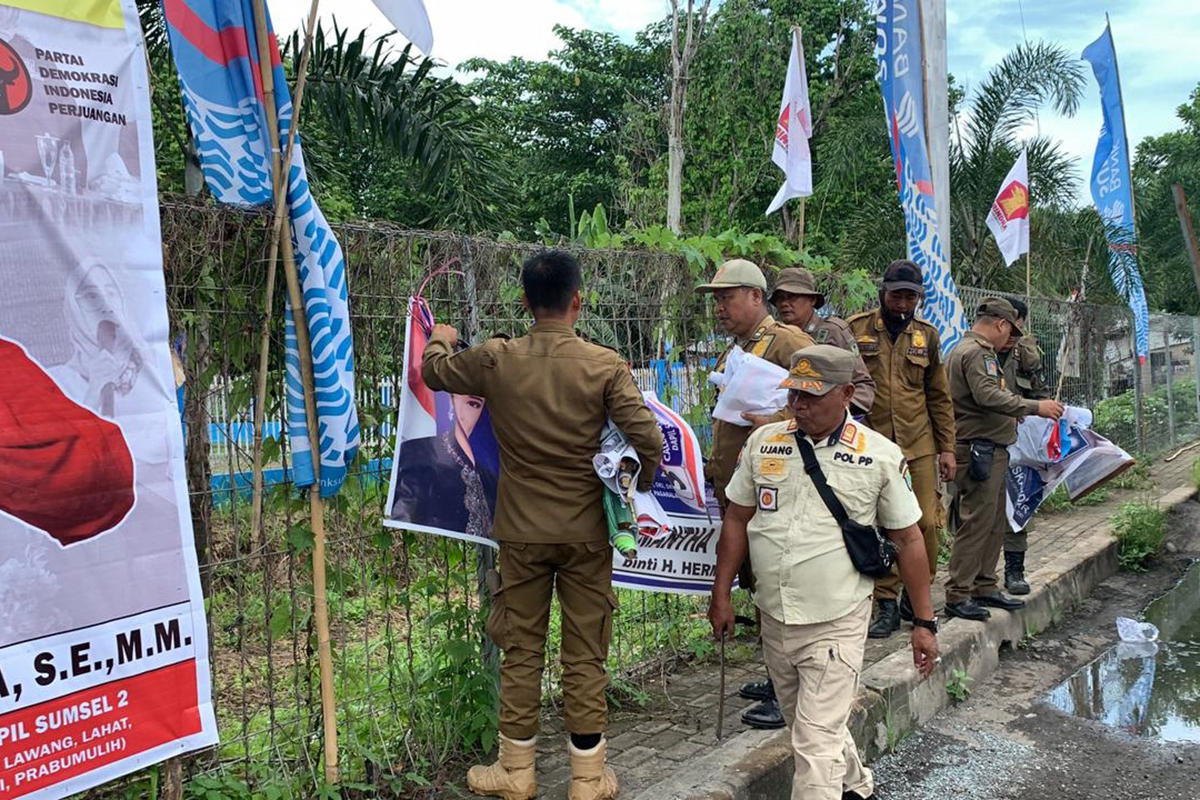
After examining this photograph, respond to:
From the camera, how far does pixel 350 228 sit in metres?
3.38

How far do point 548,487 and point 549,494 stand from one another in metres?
0.02

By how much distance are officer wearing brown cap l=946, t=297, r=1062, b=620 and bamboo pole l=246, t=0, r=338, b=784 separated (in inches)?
155

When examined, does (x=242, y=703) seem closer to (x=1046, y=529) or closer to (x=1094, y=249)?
(x=1046, y=529)

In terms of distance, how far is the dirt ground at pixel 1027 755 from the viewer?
13.8ft

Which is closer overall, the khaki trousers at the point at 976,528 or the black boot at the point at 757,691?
the black boot at the point at 757,691

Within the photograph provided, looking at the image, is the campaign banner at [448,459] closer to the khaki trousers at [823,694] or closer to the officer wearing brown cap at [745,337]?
the officer wearing brown cap at [745,337]

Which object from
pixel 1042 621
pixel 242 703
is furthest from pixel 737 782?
pixel 1042 621

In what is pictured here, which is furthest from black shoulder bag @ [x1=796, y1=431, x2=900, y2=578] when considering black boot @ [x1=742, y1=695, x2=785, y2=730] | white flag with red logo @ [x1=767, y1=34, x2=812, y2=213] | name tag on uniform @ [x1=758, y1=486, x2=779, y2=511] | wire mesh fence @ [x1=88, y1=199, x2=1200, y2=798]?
white flag with red logo @ [x1=767, y1=34, x2=812, y2=213]

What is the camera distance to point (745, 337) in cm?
419

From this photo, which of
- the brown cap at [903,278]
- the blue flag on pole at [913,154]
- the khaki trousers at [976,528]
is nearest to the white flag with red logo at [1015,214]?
the blue flag on pole at [913,154]

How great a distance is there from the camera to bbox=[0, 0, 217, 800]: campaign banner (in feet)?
8.06

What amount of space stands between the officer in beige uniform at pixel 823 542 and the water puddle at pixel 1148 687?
235 centimetres

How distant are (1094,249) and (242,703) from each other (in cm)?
1448

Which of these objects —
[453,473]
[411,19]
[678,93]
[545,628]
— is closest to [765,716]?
[545,628]
